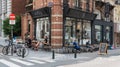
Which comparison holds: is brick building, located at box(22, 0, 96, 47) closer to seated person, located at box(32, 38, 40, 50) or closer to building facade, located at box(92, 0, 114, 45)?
seated person, located at box(32, 38, 40, 50)

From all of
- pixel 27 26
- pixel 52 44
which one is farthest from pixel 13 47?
pixel 27 26

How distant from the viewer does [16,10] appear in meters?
45.8

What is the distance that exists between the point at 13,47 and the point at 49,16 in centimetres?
765

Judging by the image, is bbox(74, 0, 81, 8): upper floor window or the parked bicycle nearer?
the parked bicycle

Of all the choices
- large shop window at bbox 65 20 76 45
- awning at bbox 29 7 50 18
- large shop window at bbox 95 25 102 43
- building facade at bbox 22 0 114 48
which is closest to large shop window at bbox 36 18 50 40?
building facade at bbox 22 0 114 48

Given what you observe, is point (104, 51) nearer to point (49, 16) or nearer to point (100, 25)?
point (49, 16)

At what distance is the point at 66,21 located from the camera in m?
32.9

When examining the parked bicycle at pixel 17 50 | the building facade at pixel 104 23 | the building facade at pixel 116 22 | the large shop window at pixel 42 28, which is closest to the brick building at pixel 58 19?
the large shop window at pixel 42 28

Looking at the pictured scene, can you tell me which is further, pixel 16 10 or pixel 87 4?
pixel 16 10

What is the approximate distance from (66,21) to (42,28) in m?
3.04

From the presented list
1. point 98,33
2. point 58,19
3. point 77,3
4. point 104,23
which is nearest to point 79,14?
point 77,3

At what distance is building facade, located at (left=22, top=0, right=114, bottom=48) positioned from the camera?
Answer: 3177 centimetres

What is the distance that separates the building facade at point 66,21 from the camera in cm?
3177

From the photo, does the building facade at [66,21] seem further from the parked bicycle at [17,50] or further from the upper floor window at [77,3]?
the parked bicycle at [17,50]
